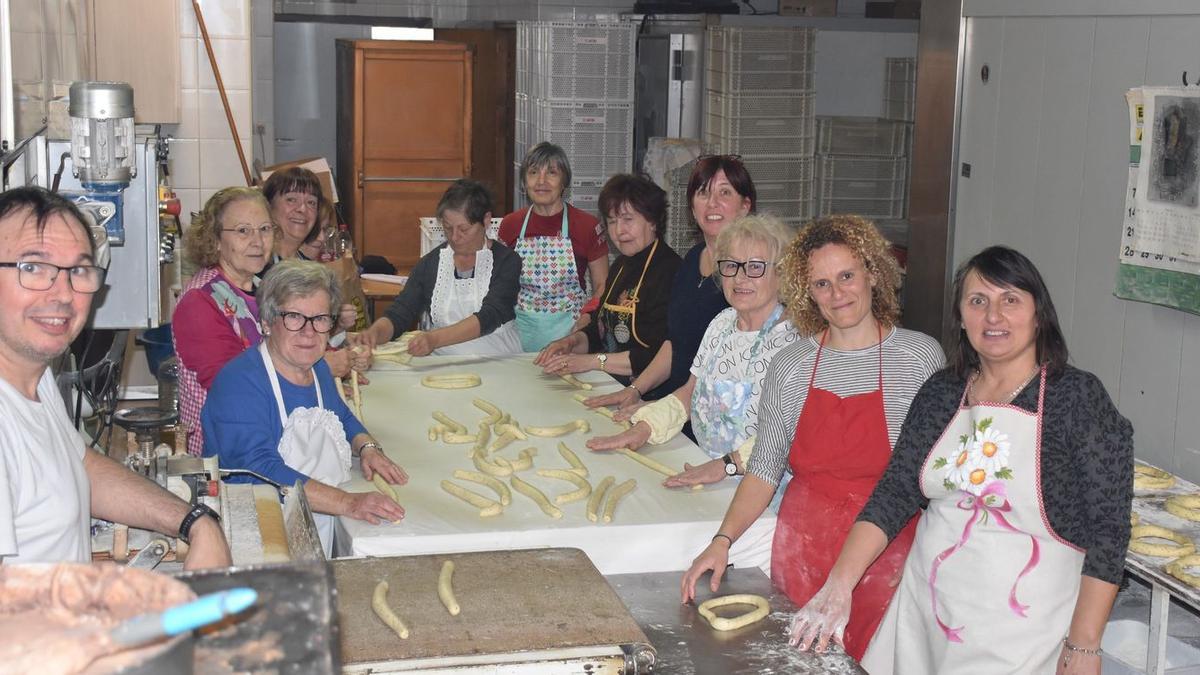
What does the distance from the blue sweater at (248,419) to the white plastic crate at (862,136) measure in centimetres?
523

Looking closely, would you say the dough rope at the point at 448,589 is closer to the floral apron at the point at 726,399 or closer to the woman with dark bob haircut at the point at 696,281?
the floral apron at the point at 726,399

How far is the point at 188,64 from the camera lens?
638 centimetres

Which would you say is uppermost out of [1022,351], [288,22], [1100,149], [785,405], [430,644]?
[288,22]

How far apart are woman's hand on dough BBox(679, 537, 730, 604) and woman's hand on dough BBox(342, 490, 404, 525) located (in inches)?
29.7

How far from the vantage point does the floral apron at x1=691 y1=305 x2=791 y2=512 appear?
349 cm

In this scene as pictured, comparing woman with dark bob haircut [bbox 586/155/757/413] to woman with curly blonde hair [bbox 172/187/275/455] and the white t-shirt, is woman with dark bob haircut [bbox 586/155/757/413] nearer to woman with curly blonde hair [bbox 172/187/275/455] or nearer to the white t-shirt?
woman with curly blonde hair [bbox 172/187/275/455]

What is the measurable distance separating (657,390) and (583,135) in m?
4.00

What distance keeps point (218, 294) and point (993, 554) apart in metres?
2.45

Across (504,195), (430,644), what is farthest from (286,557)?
(504,195)

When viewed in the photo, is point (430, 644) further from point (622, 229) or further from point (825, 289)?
point (622, 229)

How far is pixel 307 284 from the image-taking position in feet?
10.5

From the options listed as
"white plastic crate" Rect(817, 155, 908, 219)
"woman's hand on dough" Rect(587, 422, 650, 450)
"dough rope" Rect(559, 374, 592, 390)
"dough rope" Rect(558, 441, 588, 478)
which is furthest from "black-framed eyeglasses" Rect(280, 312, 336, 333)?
"white plastic crate" Rect(817, 155, 908, 219)

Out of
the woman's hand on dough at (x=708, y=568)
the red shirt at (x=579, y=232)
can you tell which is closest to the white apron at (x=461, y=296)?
the red shirt at (x=579, y=232)

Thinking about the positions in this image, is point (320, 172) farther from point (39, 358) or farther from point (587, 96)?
point (39, 358)
